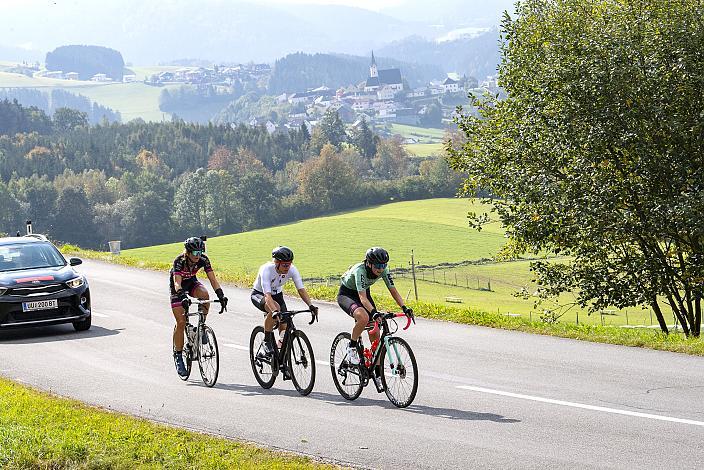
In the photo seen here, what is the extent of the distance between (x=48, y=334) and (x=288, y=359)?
26.8 ft

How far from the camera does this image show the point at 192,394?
42.2 feet

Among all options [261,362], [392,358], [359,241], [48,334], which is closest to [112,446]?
[392,358]

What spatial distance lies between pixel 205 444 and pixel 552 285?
595 inches

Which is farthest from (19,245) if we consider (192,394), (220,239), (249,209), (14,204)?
(14,204)

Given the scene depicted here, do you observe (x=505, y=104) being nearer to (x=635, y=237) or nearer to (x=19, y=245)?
(x=635, y=237)

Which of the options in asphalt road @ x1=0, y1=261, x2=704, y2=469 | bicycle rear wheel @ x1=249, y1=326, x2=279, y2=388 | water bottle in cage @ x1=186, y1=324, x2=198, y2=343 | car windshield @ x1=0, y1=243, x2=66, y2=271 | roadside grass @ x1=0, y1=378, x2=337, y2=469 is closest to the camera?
roadside grass @ x1=0, y1=378, x2=337, y2=469

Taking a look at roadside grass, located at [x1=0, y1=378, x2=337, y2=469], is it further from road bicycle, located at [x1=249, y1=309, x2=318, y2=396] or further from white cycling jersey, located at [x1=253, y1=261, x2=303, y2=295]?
white cycling jersey, located at [x1=253, y1=261, x2=303, y2=295]

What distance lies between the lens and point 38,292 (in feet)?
60.3

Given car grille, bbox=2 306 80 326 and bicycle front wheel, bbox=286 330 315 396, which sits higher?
bicycle front wheel, bbox=286 330 315 396

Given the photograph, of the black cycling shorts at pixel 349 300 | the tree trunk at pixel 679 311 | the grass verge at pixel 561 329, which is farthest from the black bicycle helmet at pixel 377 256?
the tree trunk at pixel 679 311

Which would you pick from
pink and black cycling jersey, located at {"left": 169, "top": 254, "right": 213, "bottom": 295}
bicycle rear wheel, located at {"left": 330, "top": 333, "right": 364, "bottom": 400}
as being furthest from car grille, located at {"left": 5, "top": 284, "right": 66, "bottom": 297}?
bicycle rear wheel, located at {"left": 330, "top": 333, "right": 364, "bottom": 400}

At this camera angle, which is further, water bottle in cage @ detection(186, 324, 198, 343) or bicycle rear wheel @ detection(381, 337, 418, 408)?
water bottle in cage @ detection(186, 324, 198, 343)

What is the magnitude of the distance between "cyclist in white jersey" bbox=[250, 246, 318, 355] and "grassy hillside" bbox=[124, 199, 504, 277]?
68.8 m

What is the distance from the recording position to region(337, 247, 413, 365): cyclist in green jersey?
1105 centimetres
